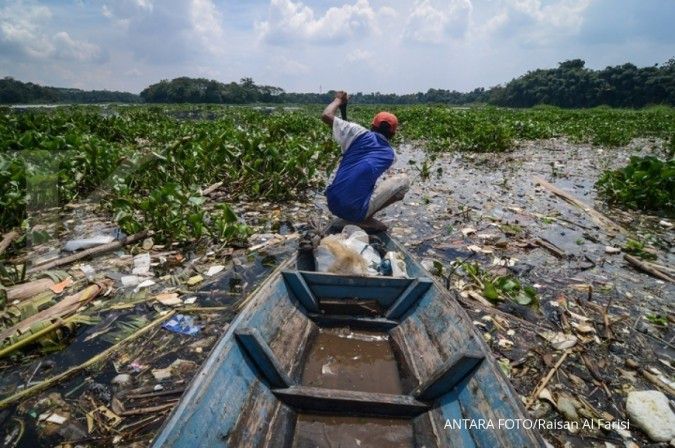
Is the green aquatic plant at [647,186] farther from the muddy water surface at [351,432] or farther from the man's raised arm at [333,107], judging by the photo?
the muddy water surface at [351,432]

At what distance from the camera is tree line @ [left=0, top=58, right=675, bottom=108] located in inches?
1914

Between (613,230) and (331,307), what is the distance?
4988 mm

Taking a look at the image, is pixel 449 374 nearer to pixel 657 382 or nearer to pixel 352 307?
pixel 352 307

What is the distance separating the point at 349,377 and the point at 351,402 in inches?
17.4

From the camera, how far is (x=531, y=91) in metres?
60.9

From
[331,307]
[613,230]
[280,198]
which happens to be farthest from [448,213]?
[331,307]

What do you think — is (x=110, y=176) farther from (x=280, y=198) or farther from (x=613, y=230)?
(x=613, y=230)

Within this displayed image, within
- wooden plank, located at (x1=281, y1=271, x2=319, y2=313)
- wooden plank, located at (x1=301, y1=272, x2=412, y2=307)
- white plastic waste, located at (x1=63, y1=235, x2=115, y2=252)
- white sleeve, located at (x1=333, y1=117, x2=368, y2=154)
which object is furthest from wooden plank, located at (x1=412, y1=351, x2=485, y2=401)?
white plastic waste, located at (x1=63, y1=235, x2=115, y2=252)

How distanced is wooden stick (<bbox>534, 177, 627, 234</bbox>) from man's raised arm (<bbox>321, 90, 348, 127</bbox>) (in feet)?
14.9

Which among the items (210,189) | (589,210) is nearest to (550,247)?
(589,210)

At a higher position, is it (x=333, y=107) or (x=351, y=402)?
(x=333, y=107)

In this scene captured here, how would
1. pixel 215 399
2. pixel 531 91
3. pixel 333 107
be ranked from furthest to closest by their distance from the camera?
1. pixel 531 91
2. pixel 333 107
3. pixel 215 399

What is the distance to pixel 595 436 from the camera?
95.5 inches

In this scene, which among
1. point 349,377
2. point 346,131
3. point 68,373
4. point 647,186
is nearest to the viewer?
point 349,377
